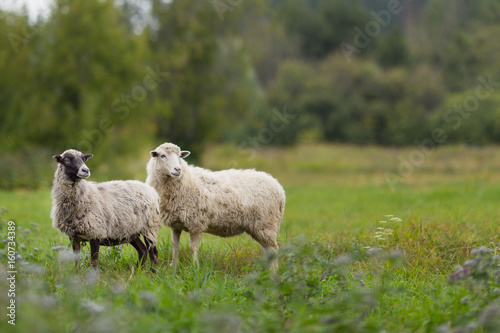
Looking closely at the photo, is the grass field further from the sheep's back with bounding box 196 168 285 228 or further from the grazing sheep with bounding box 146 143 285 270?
the sheep's back with bounding box 196 168 285 228

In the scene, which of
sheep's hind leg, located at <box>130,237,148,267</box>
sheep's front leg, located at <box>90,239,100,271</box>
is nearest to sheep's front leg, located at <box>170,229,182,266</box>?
sheep's hind leg, located at <box>130,237,148,267</box>

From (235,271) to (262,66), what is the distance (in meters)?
53.4

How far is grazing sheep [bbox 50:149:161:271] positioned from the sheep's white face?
0.39m

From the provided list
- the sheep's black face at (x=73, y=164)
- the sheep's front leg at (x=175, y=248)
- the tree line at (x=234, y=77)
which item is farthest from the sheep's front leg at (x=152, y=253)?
the tree line at (x=234, y=77)

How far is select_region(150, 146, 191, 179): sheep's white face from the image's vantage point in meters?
7.31

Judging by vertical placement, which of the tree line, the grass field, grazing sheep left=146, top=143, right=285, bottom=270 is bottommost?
the grass field

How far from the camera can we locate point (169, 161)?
24.4 ft

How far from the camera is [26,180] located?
22.2 meters

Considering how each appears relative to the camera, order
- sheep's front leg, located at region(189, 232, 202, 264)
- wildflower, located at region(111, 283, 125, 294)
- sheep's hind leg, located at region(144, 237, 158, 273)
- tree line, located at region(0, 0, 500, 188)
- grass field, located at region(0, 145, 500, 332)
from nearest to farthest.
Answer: grass field, located at region(0, 145, 500, 332) < wildflower, located at region(111, 283, 125, 294) < sheep's hind leg, located at region(144, 237, 158, 273) < sheep's front leg, located at region(189, 232, 202, 264) < tree line, located at region(0, 0, 500, 188)

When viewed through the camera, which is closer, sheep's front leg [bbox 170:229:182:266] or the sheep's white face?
sheep's front leg [bbox 170:229:182:266]

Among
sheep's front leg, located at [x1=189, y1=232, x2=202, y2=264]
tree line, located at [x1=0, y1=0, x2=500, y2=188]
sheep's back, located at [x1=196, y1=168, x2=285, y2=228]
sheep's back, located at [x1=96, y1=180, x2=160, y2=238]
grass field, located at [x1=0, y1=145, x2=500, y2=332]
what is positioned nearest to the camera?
grass field, located at [x1=0, y1=145, x2=500, y2=332]

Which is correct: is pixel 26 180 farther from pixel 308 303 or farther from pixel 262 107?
pixel 262 107

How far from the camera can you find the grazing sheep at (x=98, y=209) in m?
6.43

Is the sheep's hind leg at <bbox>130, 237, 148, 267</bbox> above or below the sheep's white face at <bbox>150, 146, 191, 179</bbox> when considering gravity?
below
